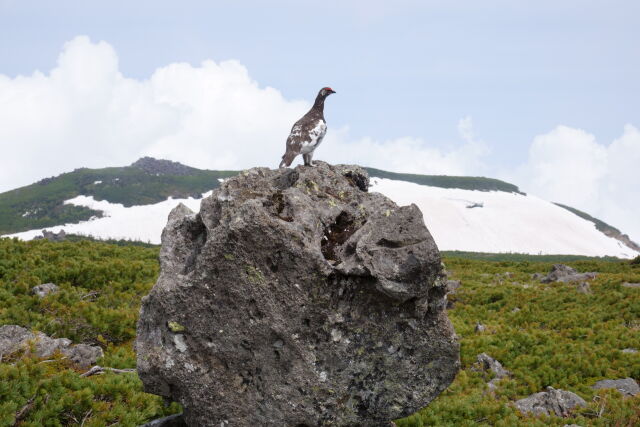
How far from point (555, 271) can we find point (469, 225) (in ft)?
320

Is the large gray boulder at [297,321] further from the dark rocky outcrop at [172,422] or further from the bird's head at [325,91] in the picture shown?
the bird's head at [325,91]

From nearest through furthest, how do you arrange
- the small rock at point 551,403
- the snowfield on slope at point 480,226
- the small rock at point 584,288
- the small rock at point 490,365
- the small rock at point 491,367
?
the small rock at point 551,403 < the small rock at point 491,367 < the small rock at point 490,365 < the small rock at point 584,288 < the snowfield on slope at point 480,226

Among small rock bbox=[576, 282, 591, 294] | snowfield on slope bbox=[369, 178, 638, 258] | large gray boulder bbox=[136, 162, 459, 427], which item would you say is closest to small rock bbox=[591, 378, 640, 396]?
large gray boulder bbox=[136, 162, 459, 427]

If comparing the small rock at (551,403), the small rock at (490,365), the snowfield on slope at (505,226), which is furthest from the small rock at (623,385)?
the snowfield on slope at (505,226)

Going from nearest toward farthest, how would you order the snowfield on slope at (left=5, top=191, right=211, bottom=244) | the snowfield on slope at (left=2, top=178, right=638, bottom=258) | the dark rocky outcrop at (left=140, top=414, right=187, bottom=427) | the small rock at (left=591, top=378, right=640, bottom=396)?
the dark rocky outcrop at (left=140, top=414, right=187, bottom=427), the small rock at (left=591, top=378, right=640, bottom=396), the snowfield on slope at (left=5, top=191, right=211, bottom=244), the snowfield on slope at (left=2, top=178, right=638, bottom=258)

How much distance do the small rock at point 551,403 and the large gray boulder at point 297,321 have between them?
636 centimetres

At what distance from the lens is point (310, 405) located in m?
6.68

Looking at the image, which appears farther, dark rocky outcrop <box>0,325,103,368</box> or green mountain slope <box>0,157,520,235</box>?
green mountain slope <box>0,157,520,235</box>

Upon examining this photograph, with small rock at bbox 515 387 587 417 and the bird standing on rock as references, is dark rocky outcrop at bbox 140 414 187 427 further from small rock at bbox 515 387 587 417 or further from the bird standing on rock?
small rock at bbox 515 387 587 417

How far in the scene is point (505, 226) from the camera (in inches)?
5084

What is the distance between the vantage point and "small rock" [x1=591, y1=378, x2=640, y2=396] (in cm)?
1351

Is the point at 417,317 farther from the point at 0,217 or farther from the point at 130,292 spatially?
the point at 0,217

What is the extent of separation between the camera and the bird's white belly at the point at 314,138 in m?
8.96

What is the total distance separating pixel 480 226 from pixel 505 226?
650 centimetres
